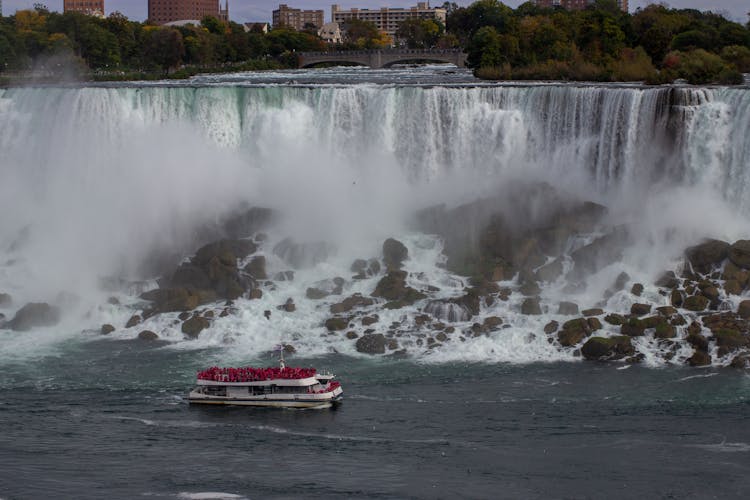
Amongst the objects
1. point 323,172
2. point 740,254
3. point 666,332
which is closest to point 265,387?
point 666,332

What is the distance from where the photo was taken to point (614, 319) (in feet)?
119

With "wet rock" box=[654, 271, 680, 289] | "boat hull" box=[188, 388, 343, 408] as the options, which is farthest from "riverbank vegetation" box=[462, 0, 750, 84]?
"boat hull" box=[188, 388, 343, 408]

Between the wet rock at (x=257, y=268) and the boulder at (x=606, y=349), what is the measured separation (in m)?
12.0

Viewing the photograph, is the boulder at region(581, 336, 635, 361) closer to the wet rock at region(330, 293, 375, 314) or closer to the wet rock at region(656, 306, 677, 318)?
the wet rock at region(656, 306, 677, 318)

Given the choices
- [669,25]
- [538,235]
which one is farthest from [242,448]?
[669,25]

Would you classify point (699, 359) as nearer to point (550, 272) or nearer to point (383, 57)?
point (550, 272)

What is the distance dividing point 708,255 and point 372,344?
37.6 feet

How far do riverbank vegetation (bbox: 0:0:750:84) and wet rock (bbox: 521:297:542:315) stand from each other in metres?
18.5

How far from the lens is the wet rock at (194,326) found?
37.2 metres

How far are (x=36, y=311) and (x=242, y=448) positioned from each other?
13.7 meters

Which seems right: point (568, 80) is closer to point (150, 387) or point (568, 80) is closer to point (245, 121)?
point (245, 121)

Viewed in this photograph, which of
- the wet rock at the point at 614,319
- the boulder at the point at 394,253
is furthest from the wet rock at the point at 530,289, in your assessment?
the boulder at the point at 394,253

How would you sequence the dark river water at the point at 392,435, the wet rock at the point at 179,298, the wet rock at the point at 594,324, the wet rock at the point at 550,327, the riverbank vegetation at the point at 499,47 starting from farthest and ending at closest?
the riverbank vegetation at the point at 499,47
the wet rock at the point at 179,298
the wet rock at the point at 550,327
the wet rock at the point at 594,324
the dark river water at the point at 392,435

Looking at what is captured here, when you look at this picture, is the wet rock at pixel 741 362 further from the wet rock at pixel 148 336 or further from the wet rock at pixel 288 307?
the wet rock at pixel 148 336
